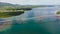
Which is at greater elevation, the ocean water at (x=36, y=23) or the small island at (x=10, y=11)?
the small island at (x=10, y=11)

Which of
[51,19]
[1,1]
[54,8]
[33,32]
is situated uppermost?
[1,1]

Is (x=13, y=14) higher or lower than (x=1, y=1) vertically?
lower

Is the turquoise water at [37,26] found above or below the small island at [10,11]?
below

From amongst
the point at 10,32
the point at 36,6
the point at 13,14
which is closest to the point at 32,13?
the point at 36,6

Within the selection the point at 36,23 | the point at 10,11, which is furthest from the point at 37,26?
the point at 10,11

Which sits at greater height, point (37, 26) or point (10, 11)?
point (10, 11)

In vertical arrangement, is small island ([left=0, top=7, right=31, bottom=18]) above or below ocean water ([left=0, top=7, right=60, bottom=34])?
above

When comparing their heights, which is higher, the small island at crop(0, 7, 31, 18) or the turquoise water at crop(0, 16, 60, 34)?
the small island at crop(0, 7, 31, 18)

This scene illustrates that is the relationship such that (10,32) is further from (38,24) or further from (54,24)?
(54,24)

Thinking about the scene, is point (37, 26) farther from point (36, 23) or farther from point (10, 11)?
point (10, 11)

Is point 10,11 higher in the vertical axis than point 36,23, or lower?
higher
